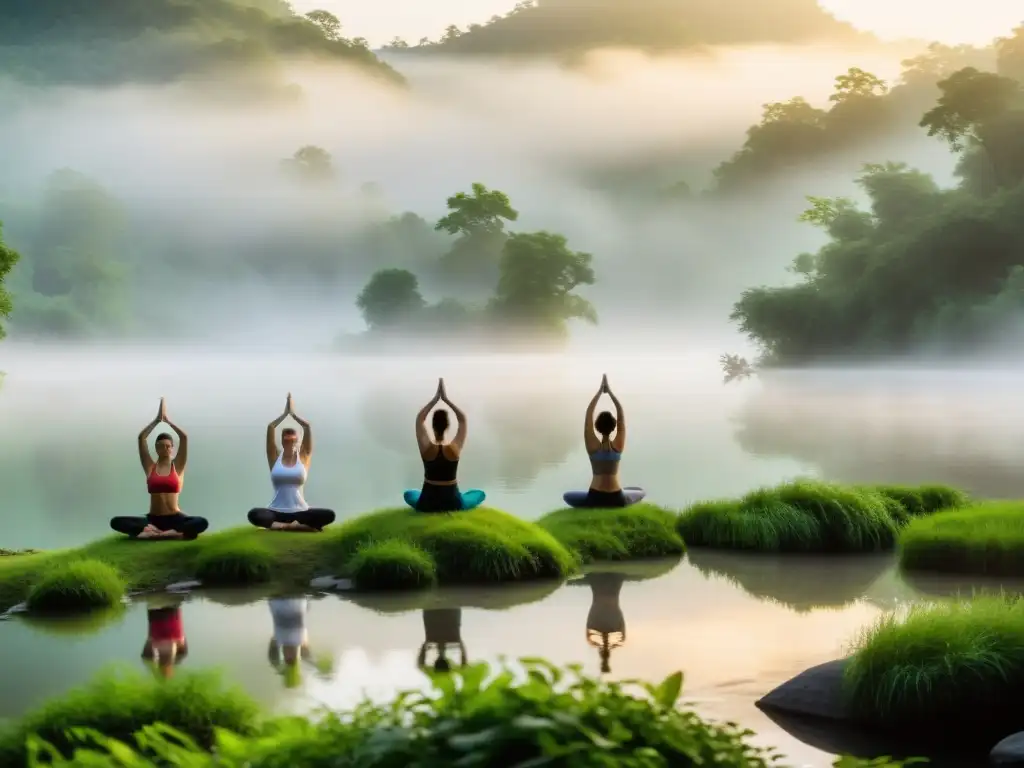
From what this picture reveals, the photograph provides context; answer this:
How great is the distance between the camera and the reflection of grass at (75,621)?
10688mm

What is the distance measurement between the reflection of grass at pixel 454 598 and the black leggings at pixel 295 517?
1.88 m

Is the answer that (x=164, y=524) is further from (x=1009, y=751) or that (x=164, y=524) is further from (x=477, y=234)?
(x=477, y=234)

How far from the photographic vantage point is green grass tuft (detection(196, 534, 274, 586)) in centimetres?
1253

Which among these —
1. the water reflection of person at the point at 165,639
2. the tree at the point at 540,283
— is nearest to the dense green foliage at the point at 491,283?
the tree at the point at 540,283

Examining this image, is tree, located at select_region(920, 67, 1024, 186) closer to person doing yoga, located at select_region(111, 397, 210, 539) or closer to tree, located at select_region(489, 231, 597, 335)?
tree, located at select_region(489, 231, 597, 335)

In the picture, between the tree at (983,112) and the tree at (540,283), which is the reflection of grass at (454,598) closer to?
the tree at (983,112)

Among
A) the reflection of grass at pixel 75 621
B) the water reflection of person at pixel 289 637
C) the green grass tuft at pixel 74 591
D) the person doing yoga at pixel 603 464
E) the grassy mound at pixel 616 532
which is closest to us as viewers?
the water reflection of person at pixel 289 637

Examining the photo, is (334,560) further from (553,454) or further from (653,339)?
(653,339)

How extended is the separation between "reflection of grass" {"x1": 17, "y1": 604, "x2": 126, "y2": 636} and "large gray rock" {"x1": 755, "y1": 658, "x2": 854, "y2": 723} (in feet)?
17.4

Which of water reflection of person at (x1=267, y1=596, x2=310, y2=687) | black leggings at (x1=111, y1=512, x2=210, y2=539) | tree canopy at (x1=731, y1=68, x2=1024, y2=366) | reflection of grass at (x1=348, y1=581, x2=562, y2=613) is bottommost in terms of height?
water reflection of person at (x1=267, y1=596, x2=310, y2=687)

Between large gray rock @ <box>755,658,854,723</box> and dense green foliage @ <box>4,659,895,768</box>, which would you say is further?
large gray rock @ <box>755,658,854,723</box>

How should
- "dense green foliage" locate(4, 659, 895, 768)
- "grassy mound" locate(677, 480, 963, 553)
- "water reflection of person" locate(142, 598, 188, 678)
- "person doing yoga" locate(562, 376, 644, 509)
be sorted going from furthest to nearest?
"person doing yoga" locate(562, 376, 644, 509) < "grassy mound" locate(677, 480, 963, 553) < "water reflection of person" locate(142, 598, 188, 678) < "dense green foliage" locate(4, 659, 895, 768)

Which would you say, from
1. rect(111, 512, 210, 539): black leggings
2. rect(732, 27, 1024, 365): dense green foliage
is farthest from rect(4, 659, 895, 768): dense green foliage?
rect(732, 27, 1024, 365): dense green foliage

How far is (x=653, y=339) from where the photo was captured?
61.8 m
